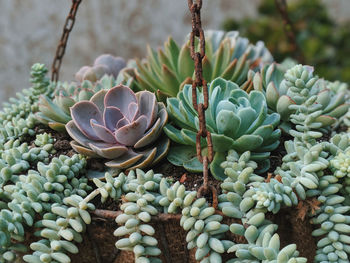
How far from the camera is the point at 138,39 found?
10.4 feet

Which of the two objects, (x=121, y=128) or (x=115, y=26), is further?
(x=115, y=26)

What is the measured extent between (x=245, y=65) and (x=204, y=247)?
1.79ft

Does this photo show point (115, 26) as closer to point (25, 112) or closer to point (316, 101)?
point (25, 112)

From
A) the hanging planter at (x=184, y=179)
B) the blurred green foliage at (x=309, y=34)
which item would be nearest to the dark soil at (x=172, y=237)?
the hanging planter at (x=184, y=179)

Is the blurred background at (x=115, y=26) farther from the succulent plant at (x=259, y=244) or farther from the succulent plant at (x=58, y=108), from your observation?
the succulent plant at (x=259, y=244)

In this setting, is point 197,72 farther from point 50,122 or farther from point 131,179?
point 50,122

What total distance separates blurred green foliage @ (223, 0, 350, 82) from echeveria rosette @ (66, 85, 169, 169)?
1606 millimetres

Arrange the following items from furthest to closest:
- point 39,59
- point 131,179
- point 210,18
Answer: point 210,18 → point 39,59 → point 131,179

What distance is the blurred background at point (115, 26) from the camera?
2.52 metres

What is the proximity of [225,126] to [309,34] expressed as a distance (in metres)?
1.85

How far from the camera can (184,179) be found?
89 cm

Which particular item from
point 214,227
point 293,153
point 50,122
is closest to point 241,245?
point 214,227

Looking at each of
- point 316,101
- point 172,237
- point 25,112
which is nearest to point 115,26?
point 25,112

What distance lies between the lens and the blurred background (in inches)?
99.1
